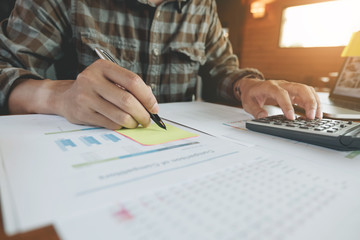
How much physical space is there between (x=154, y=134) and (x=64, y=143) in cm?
13

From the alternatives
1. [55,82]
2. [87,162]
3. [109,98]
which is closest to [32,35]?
[55,82]

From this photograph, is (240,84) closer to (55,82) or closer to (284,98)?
(284,98)

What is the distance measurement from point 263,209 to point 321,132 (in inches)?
8.8

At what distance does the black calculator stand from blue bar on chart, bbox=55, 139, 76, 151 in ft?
0.96

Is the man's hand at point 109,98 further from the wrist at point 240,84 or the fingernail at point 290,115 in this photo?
the wrist at point 240,84

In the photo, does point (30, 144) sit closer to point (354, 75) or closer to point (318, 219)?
point (318, 219)

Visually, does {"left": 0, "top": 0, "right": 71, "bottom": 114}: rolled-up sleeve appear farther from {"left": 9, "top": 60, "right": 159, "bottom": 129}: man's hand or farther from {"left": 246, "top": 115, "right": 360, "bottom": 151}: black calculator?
{"left": 246, "top": 115, "right": 360, "bottom": 151}: black calculator

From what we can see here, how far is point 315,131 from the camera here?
0.34 metres

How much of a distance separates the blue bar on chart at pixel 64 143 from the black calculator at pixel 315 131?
0.29 m

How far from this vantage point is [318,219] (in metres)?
0.17

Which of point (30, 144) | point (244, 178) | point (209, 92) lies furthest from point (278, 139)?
point (209, 92)

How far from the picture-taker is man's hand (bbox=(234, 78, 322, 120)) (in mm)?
443

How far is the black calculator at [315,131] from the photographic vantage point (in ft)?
1.02

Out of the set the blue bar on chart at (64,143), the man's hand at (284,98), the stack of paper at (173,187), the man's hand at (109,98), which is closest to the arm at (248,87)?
the man's hand at (284,98)
